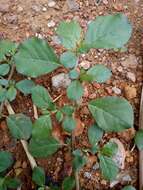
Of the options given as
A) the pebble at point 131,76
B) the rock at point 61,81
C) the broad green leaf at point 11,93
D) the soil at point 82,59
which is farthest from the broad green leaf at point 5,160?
the pebble at point 131,76

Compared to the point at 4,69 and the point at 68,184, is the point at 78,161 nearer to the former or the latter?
the point at 68,184

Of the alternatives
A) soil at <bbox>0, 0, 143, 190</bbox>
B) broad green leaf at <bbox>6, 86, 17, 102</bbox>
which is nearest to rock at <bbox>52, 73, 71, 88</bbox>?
soil at <bbox>0, 0, 143, 190</bbox>

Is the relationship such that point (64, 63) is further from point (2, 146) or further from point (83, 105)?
point (2, 146)

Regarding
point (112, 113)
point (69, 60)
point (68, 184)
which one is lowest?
point (68, 184)

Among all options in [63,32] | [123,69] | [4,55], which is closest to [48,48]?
[63,32]

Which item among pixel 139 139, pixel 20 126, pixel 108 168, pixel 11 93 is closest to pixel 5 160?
pixel 20 126

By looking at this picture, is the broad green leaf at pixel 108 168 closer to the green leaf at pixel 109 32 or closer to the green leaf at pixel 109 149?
the green leaf at pixel 109 149
